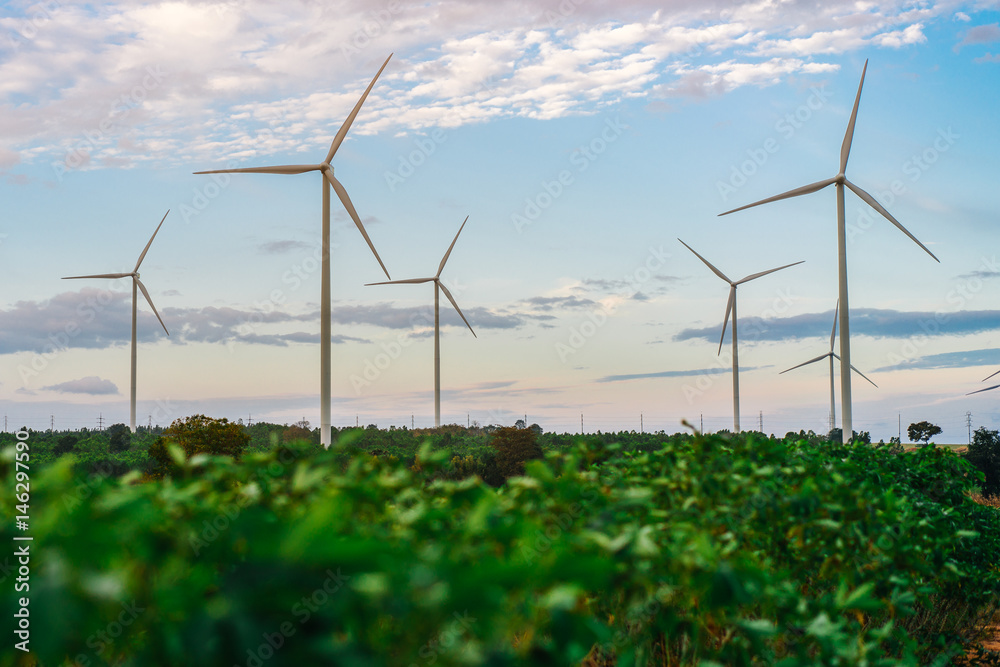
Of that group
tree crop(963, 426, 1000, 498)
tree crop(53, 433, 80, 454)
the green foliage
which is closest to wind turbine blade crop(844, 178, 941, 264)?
tree crop(963, 426, 1000, 498)

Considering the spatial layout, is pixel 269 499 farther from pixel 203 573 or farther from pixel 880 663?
pixel 880 663

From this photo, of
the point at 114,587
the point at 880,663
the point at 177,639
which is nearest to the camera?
the point at 114,587

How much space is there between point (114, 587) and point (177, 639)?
24cm

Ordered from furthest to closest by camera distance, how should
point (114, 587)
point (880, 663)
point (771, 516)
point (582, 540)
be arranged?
point (771, 516)
point (880, 663)
point (582, 540)
point (114, 587)

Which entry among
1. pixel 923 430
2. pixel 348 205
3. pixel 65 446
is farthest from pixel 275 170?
pixel 923 430

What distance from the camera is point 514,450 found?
25891 millimetres

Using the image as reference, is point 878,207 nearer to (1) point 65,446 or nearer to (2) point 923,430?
(2) point 923,430

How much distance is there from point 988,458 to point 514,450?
18.0 m

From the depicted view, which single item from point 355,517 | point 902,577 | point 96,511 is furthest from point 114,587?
point 902,577

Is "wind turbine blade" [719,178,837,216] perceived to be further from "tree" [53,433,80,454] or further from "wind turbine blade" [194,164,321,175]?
"tree" [53,433,80,454]

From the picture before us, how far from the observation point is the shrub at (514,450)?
24.9 metres

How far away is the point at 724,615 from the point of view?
11.8ft

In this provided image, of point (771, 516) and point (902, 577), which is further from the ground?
point (771, 516)

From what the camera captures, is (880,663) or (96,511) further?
(880,663)
